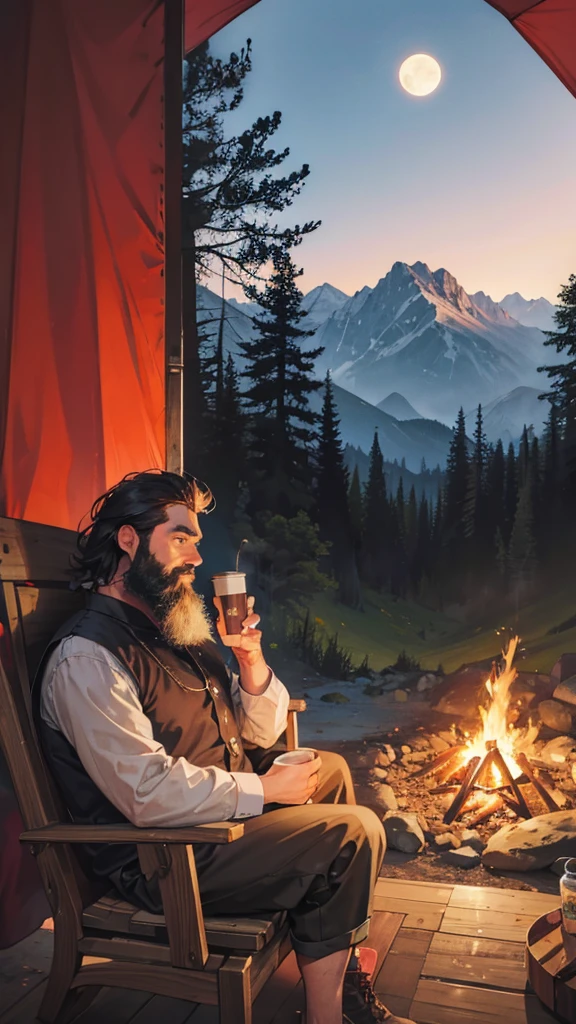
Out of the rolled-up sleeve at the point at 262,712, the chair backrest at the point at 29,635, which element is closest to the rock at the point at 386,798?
the rolled-up sleeve at the point at 262,712

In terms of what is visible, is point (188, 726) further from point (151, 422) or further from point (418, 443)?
point (418, 443)

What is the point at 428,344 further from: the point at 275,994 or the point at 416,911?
the point at 275,994

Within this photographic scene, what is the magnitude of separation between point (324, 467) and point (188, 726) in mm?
3420

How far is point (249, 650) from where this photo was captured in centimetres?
206

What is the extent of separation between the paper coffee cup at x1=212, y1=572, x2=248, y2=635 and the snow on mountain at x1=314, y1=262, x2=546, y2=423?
330cm

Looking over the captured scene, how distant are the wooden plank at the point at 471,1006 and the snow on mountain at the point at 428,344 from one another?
351 cm


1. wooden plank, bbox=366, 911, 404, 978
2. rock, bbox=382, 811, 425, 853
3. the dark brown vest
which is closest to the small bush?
rock, bbox=382, 811, 425, 853

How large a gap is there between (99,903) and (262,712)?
617 mm

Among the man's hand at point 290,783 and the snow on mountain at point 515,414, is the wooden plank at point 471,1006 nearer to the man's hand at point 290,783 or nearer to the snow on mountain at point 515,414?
the man's hand at point 290,783

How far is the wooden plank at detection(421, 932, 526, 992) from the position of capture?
6.69 feet

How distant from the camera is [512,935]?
2.27 meters

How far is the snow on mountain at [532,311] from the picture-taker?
463cm

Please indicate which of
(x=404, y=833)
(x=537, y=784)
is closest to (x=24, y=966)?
(x=404, y=833)

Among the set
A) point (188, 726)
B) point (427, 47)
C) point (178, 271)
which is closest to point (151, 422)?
point (178, 271)
